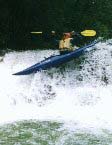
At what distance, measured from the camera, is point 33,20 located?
17.3 metres

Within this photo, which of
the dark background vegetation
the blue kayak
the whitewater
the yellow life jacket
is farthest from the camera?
the dark background vegetation

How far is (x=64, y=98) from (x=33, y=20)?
499cm

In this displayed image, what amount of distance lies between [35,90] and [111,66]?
7.81ft

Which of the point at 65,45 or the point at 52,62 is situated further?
the point at 65,45

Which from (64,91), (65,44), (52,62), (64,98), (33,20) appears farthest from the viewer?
(33,20)

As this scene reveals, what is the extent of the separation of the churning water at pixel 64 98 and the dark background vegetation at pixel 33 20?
6.38 ft

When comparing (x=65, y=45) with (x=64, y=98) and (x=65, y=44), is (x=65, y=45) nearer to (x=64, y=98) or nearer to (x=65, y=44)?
(x=65, y=44)

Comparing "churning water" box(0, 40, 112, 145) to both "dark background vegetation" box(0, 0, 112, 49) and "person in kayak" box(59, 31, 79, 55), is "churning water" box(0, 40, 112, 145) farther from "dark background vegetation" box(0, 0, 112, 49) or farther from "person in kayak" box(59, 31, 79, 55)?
"dark background vegetation" box(0, 0, 112, 49)

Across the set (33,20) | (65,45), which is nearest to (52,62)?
(65,45)

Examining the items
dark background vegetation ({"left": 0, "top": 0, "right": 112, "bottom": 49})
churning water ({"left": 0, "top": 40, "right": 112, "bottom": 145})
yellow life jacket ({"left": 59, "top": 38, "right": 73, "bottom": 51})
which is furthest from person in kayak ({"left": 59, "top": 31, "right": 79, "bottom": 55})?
dark background vegetation ({"left": 0, "top": 0, "right": 112, "bottom": 49})

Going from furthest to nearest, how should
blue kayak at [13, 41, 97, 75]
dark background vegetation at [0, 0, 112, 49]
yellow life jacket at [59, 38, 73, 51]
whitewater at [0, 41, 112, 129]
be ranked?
dark background vegetation at [0, 0, 112, 49] → yellow life jacket at [59, 38, 73, 51] → blue kayak at [13, 41, 97, 75] → whitewater at [0, 41, 112, 129]

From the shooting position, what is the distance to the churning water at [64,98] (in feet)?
35.7

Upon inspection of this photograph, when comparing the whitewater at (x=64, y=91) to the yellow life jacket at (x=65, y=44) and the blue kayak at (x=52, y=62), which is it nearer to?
the blue kayak at (x=52, y=62)

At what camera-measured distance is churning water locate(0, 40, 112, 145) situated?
10.9 metres
